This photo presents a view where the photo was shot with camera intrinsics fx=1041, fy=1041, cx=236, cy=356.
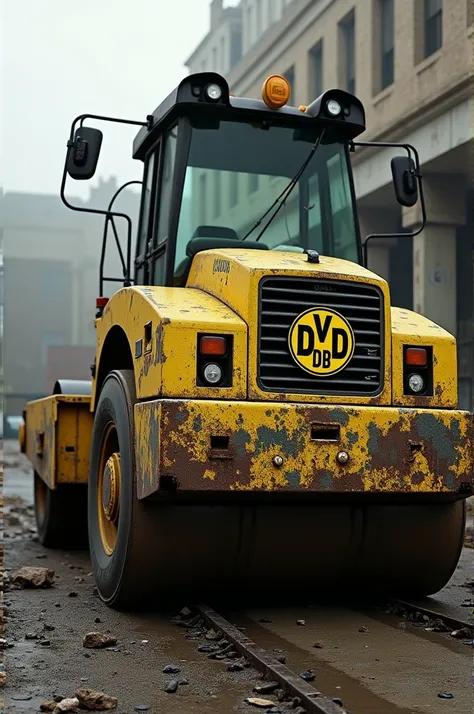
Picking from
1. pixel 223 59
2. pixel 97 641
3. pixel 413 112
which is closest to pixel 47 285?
pixel 223 59

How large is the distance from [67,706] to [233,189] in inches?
159

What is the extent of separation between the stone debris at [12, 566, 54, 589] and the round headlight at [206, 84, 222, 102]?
3.40 m

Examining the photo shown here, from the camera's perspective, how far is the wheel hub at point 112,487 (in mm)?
6316

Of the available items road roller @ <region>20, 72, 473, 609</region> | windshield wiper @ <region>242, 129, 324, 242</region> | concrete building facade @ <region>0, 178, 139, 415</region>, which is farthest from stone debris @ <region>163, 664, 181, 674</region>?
concrete building facade @ <region>0, 178, 139, 415</region>

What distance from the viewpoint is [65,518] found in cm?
914

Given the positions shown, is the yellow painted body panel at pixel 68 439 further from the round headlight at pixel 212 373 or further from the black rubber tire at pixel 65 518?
the round headlight at pixel 212 373

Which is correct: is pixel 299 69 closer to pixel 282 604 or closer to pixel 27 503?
pixel 27 503

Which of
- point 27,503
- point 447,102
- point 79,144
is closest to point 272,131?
point 79,144

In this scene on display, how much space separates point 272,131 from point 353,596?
10.3ft

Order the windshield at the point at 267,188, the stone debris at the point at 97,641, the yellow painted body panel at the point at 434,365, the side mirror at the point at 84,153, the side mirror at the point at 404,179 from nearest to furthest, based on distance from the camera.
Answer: the stone debris at the point at 97,641, the yellow painted body panel at the point at 434,365, the side mirror at the point at 84,153, the windshield at the point at 267,188, the side mirror at the point at 404,179

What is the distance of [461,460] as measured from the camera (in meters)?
5.83

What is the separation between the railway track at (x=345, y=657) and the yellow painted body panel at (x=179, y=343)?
127 cm

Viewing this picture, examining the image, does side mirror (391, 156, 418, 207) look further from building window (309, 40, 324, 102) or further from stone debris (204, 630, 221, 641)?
building window (309, 40, 324, 102)

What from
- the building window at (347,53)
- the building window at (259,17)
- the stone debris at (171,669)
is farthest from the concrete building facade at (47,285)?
the stone debris at (171,669)
